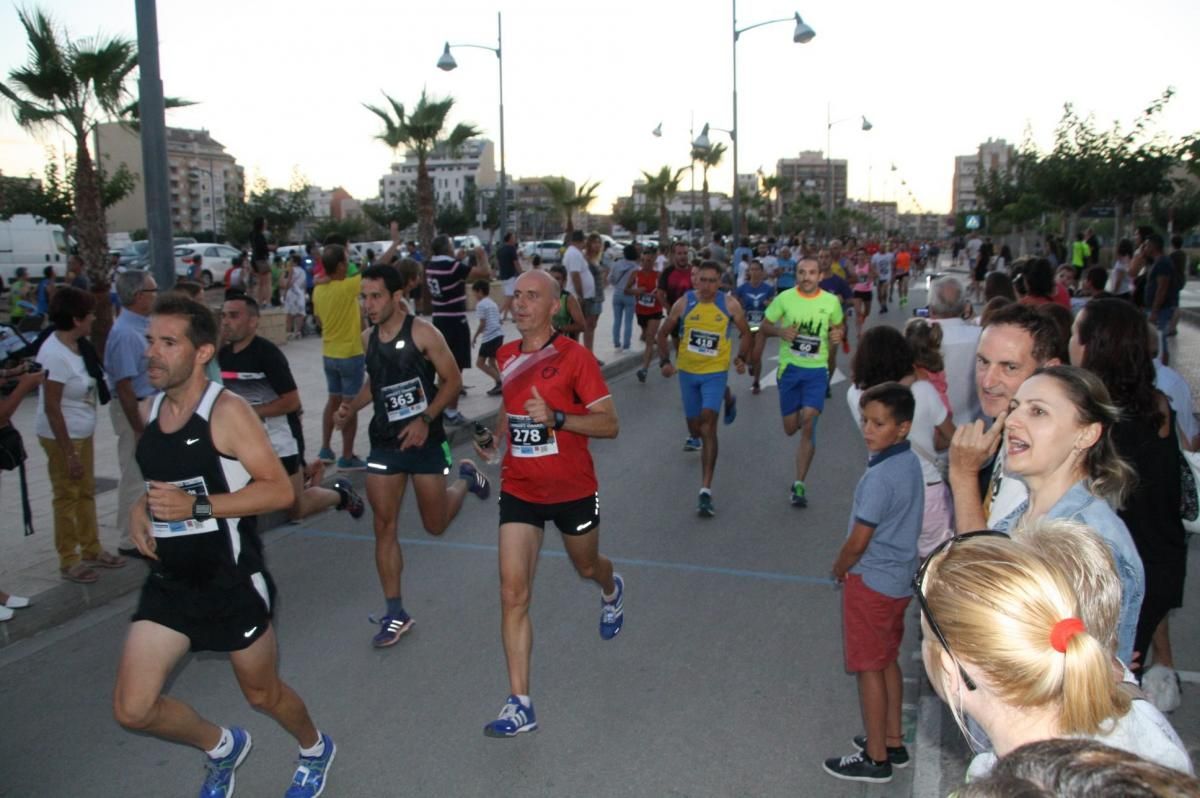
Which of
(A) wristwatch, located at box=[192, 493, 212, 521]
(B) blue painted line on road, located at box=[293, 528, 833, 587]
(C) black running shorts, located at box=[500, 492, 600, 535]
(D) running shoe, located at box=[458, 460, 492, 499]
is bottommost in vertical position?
(B) blue painted line on road, located at box=[293, 528, 833, 587]

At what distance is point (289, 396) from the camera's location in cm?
589

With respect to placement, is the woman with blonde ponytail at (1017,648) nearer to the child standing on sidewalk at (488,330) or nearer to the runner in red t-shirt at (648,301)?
the child standing on sidewalk at (488,330)

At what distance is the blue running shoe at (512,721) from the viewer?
13.4ft

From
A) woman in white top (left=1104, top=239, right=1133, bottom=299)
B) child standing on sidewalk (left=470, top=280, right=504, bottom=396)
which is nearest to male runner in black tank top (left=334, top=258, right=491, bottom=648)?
child standing on sidewalk (left=470, top=280, right=504, bottom=396)

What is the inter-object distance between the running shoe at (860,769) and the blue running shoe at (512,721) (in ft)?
4.10

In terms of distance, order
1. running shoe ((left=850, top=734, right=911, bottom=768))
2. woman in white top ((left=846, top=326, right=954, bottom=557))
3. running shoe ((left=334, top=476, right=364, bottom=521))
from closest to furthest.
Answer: running shoe ((left=850, top=734, right=911, bottom=768))
woman in white top ((left=846, top=326, right=954, bottom=557))
running shoe ((left=334, top=476, right=364, bottom=521))

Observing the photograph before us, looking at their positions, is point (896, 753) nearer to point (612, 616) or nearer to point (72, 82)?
point (612, 616)

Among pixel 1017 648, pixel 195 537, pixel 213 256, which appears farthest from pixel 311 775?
pixel 213 256

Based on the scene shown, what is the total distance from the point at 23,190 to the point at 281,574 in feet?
166

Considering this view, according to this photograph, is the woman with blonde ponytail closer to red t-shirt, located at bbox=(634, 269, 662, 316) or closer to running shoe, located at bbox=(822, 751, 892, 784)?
running shoe, located at bbox=(822, 751, 892, 784)

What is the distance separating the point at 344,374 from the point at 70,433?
10.6 feet

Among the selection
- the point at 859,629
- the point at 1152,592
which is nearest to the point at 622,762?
the point at 859,629

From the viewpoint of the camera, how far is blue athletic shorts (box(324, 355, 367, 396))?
8.90 m

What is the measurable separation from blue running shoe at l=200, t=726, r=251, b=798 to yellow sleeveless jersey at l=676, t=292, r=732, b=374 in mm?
4973
